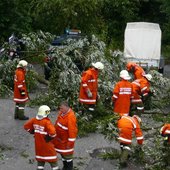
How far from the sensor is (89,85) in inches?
476

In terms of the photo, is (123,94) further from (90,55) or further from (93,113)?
(90,55)

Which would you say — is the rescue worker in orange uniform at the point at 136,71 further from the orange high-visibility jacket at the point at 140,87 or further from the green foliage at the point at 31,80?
the green foliage at the point at 31,80

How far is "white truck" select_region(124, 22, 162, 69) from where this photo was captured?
20609 mm

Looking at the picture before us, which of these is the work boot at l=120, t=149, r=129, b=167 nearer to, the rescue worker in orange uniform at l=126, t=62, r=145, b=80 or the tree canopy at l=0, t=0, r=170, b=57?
the rescue worker in orange uniform at l=126, t=62, r=145, b=80

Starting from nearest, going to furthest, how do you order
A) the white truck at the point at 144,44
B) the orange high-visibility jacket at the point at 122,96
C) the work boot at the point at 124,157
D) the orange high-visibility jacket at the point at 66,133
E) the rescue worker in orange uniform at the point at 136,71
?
the orange high-visibility jacket at the point at 66,133 < the work boot at the point at 124,157 < the orange high-visibility jacket at the point at 122,96 < the rescue worker in orange uniform at the point at 136,71 < the white truck at the point at 144,44

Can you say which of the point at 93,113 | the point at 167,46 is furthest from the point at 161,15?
the point at 93,113

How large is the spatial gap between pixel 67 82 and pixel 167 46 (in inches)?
703

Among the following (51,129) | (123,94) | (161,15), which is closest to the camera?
(51,129)

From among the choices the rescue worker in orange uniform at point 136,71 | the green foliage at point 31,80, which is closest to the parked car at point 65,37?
the green foliage at point 31,80

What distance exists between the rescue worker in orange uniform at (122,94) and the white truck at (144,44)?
8.78 m

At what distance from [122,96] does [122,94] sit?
51mm

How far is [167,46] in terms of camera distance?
30203 millimetres

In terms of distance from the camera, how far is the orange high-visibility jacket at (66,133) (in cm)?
850

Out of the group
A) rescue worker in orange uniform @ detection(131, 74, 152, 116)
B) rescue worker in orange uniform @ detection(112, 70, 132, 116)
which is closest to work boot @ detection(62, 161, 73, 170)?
rescue worker in orange uniform @ detection(112, 70, 132, 116)
